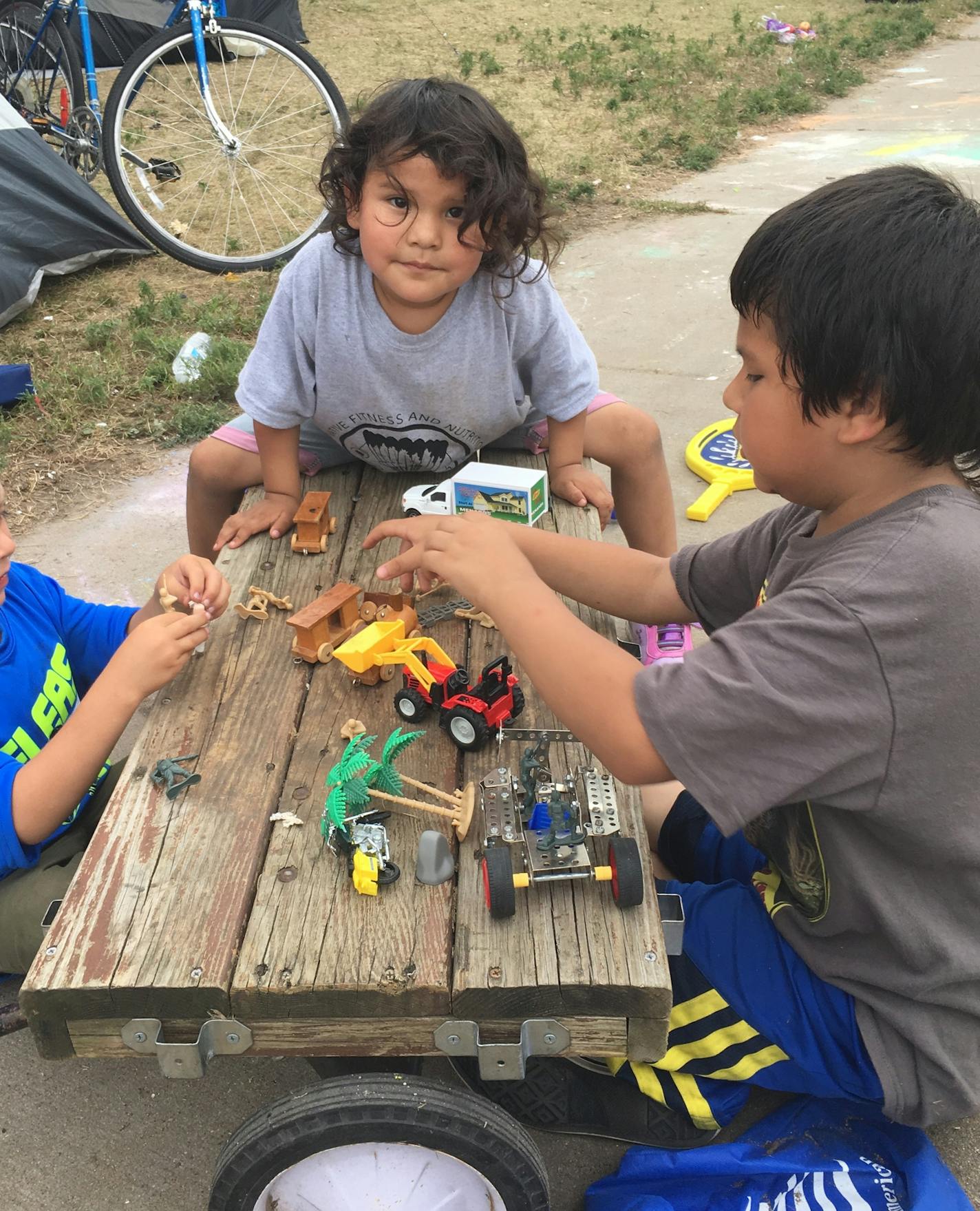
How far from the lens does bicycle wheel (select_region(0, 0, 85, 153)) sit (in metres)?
5.68

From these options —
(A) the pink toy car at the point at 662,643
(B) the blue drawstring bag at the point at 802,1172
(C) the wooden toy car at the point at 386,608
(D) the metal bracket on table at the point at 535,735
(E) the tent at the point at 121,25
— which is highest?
(E) the tent at the point at 121,25

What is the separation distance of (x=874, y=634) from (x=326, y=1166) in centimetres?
107

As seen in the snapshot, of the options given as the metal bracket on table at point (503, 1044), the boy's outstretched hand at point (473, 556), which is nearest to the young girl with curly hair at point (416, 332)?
the boy's outstretched hand at point (473, 556)

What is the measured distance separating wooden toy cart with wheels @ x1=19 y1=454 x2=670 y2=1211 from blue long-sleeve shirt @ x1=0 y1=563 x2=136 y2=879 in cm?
35

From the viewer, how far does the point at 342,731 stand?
5.83ft

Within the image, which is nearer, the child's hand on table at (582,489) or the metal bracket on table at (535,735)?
the metal bracket on table at (535,735)

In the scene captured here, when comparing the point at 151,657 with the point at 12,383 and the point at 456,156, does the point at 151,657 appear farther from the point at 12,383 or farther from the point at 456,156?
the point at 12,383

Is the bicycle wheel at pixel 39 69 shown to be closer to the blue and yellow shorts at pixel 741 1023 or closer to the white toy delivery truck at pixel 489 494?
the white toy delivery truck at pixel 489 494

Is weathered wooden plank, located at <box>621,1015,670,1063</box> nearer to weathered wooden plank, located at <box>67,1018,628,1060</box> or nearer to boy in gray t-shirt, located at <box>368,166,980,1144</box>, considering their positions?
weathered wooden plank, located at <box>67,1018,628,1060</box>

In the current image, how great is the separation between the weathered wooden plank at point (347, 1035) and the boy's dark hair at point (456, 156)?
1556 mm

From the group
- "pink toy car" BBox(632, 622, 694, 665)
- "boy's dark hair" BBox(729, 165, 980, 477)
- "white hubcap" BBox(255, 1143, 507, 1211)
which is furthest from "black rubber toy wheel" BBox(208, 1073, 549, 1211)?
"pink toy car" BBox(632, 622, 694, 665)

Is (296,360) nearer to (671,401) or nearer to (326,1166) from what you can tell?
(326,1166)

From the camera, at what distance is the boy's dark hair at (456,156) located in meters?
2.17

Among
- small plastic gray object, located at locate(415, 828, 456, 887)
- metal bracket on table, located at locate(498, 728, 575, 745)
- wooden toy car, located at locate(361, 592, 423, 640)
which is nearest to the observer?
small plastic gray object, located at locate(415, 828, 456, 887)
